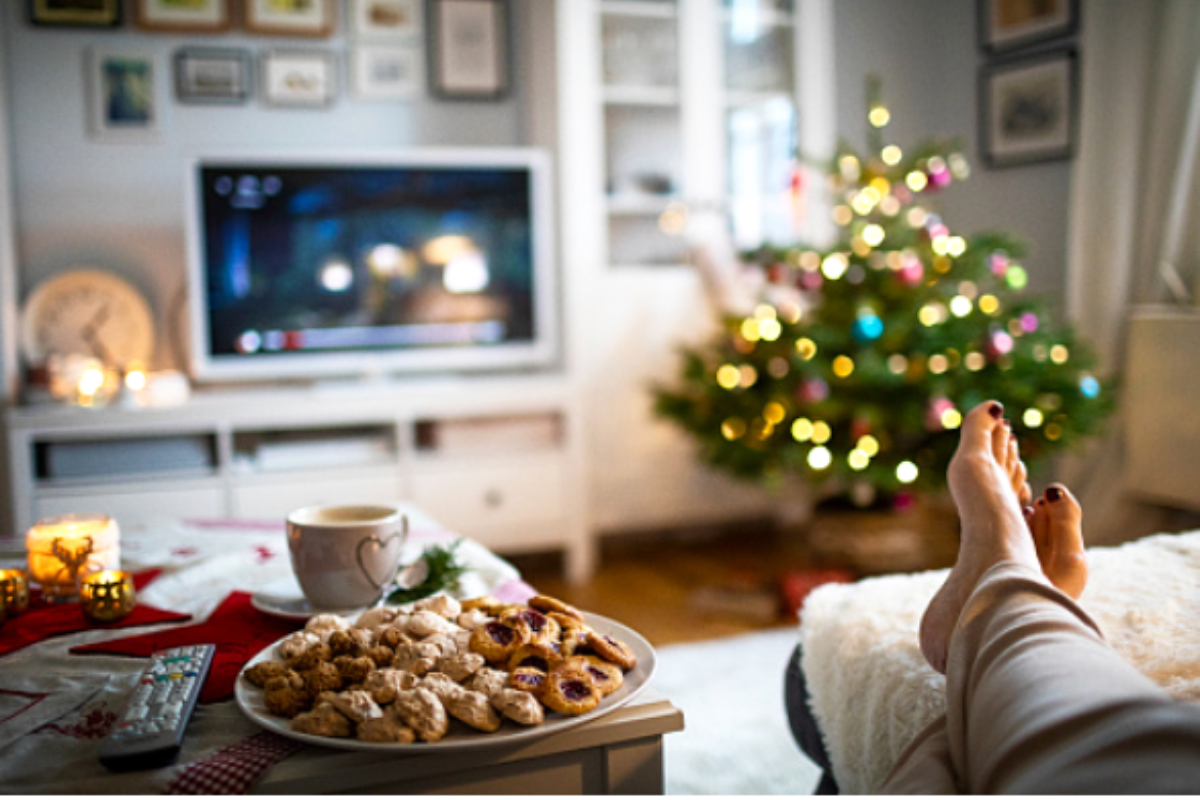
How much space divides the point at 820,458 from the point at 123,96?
2.38 meters

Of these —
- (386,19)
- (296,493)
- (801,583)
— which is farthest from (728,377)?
(386,19)

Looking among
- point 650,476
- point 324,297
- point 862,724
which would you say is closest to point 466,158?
point 324,297

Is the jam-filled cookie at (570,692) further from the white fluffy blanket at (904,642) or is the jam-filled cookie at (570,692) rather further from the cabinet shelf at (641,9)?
the cabinet shelf at (641,9)

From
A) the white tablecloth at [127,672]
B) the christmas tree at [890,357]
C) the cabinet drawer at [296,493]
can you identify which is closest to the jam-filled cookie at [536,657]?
the white tablecloth at [127,672]

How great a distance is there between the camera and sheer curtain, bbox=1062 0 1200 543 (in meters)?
2.93

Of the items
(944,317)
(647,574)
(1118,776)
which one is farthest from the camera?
(647,574)

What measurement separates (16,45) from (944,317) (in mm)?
2840

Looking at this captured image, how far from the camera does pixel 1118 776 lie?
54 centimetres

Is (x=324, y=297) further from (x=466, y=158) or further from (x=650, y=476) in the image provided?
(x=650, y=476)

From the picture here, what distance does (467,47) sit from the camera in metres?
3.46

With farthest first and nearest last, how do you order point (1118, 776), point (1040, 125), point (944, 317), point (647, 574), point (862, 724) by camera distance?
point (1040, 125), point (647, 574), point (944, 317), point (862, 724), point (1118, 776)

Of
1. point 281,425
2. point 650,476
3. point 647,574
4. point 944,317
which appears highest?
point 944,317

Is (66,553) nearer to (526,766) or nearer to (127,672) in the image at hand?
(127,672)

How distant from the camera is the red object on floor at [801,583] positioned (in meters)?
2.76
